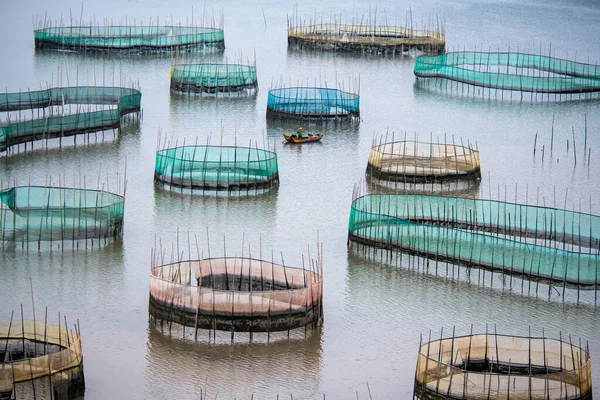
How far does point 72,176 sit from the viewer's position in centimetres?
3616

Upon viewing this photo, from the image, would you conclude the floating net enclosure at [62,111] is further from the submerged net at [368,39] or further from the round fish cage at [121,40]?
the submerged net at [368,39]

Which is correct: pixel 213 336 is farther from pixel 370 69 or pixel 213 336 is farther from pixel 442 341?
pixel 370 69

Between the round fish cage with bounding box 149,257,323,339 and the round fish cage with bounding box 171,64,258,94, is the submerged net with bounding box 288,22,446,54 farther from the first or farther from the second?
the round fish cage with bounding box 149,257,323,339

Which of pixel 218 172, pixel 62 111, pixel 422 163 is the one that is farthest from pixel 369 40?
pixel 218 172

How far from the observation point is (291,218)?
33.1 metres

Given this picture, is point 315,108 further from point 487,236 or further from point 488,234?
point 487,236

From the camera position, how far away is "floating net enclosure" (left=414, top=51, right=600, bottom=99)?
163ft

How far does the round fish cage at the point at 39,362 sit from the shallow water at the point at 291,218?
2.93ft

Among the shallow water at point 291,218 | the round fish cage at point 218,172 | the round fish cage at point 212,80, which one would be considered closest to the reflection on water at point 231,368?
the shallow water at point 291,218

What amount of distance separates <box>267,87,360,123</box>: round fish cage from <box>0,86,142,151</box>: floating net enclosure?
4736mm

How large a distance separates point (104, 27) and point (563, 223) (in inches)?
1329

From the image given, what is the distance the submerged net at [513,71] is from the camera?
49.6 m

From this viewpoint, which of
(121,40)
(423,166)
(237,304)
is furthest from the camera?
(121,40)

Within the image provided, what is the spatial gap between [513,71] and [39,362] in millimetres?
37649
